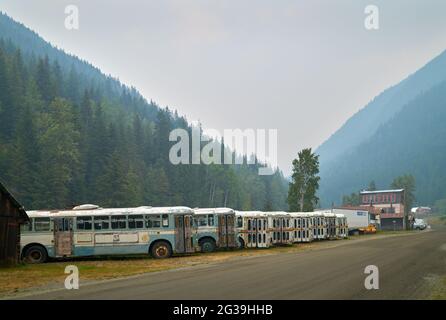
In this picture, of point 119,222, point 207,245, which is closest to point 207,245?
point 207,245

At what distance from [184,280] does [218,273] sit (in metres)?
2.57

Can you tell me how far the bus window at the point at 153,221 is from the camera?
33281mm

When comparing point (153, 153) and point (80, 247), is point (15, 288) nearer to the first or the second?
point (80, 247)

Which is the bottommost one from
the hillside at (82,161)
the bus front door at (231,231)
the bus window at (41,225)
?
the bus front door at (231,231)

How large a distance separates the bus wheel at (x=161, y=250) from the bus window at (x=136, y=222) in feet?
4.89

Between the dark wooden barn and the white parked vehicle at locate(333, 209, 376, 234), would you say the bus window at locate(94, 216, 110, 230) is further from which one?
the white parked vehicle at locate(333, 209, 376, 234)

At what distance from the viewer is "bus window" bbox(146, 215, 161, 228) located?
3328 centimetres

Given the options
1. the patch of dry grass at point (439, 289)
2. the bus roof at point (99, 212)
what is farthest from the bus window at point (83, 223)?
the patch of dry grass at point (439, 289)

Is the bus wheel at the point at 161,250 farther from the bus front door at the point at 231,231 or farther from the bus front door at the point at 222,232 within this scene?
the bus front door at the point at 231,231

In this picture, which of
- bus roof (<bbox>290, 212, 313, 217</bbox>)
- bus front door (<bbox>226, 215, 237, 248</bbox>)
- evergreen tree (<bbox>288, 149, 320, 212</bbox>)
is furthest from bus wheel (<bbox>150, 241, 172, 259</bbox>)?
evergreen tree (<bbox>288, 149, 320, 212</bbox>)
